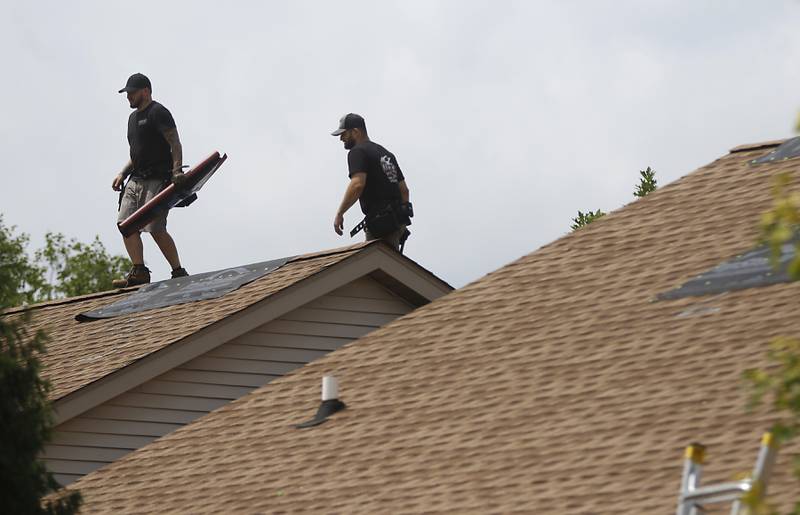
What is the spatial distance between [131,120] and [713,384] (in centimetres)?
1010

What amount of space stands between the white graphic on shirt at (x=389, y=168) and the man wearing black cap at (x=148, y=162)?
268cm

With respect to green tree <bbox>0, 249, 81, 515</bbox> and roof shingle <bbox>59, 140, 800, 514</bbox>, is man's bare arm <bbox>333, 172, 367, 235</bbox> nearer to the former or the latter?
roof shingle <bbox>59, 140, 800, 514</bbox>

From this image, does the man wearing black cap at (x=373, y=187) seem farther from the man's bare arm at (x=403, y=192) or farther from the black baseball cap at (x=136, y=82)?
the black baseball cap at (x=136, y=82)

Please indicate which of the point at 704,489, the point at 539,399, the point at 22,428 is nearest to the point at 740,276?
the point at 539,399

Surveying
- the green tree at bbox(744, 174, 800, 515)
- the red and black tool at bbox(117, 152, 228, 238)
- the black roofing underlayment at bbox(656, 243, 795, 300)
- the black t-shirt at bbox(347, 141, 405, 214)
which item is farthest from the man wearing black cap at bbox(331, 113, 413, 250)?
the green tree at bbox(744, 174, 800, 515)

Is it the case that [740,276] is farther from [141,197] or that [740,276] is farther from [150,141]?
[141,197]

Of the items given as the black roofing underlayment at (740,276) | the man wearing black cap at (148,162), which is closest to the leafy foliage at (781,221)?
the black roofing underlayment at (740,276)

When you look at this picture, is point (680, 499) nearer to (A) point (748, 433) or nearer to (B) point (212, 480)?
(A) point (748, 433)

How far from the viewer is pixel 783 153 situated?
13648 millimetres

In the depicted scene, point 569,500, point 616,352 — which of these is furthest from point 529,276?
point 569,500

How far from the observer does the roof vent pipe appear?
1171 cm

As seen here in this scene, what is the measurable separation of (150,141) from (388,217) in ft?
10.6

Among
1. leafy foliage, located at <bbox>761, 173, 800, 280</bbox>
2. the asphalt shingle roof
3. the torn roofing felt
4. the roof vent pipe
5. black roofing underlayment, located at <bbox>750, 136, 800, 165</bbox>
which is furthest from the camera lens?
the torn roofing felt

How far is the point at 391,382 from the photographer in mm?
11945
